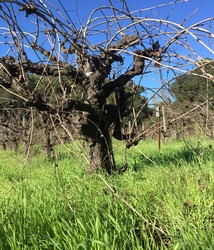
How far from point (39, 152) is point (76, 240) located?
23.8 ft

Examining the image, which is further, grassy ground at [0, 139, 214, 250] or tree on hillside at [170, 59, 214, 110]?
tree on hillside at [170, 59, 214, 110]

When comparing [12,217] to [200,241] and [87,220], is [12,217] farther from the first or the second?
[200,241]

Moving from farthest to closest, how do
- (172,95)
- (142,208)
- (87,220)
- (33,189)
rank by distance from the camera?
(33,189)
(172,95)
(142,208)
(87,220)

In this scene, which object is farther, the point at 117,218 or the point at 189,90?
the point at 189,90

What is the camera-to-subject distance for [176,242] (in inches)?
83.6

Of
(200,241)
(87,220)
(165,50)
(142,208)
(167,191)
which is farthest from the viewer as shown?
(165,50)

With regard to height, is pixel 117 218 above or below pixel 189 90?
below

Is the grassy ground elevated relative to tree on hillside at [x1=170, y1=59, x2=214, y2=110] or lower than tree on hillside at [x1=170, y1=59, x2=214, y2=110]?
lower

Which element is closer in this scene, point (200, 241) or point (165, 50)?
point (200, 241)

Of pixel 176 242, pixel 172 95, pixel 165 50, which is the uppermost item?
pixel 165 50

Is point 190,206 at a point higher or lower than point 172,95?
lower

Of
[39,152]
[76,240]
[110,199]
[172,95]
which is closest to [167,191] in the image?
[110,199]

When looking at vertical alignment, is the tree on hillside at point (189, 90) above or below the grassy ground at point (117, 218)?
above

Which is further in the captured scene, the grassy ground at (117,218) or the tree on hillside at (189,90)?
the tree on hillside at (189,90)
